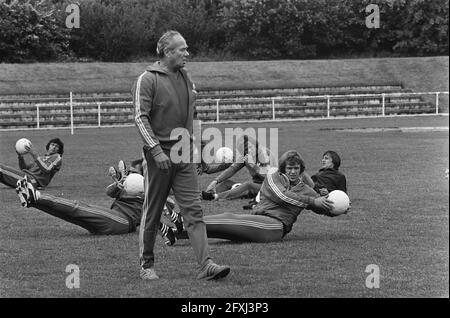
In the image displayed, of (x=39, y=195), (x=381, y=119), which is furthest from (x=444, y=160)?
(x=381, y=119)

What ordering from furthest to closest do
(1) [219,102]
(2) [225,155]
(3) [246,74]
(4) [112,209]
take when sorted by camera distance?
(3) [246,74] → (1) [219,102] → (2) [225,155] → (4) [112,209]

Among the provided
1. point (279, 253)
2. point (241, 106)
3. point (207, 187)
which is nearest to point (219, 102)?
point (241, 106)

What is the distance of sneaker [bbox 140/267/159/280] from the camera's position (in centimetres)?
834

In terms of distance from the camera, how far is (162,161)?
800 centimetres

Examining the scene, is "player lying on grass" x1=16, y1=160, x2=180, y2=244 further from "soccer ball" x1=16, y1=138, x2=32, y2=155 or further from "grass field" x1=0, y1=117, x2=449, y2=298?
"soccer ball" x1=16, y1=138, x2=32, y2=155

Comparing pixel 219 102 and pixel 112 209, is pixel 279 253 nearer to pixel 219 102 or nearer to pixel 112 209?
pixel 112 209

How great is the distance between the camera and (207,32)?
5031cm

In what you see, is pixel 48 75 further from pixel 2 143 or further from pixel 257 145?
pixel 257 145

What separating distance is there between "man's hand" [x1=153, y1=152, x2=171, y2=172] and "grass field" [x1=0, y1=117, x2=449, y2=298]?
894 mm

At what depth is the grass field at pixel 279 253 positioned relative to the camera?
7926 millimetres

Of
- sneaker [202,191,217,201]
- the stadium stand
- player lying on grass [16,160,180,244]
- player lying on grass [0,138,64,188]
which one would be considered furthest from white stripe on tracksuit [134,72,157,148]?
the stadium stand

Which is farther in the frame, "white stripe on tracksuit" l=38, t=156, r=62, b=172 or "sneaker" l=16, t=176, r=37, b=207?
"white stripe on tracksuit" l=38, t=156, r=62, b=172

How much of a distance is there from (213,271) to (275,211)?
2206mm

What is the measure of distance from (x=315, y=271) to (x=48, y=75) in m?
37.1
